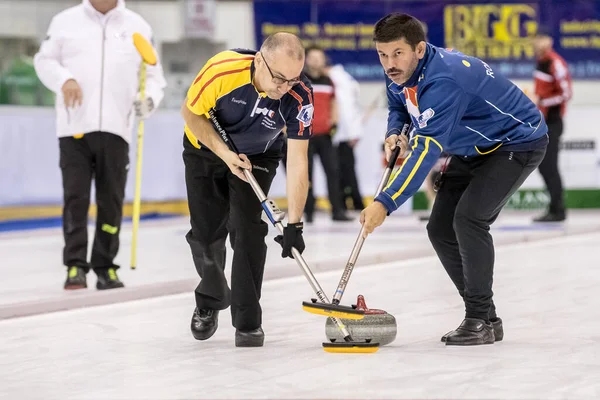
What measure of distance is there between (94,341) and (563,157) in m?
9.84

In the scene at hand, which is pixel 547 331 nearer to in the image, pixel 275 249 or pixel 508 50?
pixel 275 249

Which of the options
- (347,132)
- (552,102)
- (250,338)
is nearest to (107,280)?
(250,338)

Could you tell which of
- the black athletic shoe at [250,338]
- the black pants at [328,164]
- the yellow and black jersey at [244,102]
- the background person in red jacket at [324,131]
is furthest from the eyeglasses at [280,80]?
the black pants at [328,164]

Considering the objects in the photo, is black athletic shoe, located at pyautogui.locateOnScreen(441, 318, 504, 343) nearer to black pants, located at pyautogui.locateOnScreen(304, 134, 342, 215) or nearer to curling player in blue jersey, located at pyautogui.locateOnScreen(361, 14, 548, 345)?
curling player in blue jersey, located at pyautogui.locateOnScreen(361, 14, 548, 345)

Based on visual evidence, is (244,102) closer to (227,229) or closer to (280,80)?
(280,80)

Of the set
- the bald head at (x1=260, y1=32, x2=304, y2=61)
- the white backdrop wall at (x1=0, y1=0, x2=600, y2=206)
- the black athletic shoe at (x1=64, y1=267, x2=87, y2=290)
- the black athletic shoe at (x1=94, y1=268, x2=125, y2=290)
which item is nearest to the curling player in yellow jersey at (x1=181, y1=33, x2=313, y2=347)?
the bald head at (x1=260, y1=32, x2=304, y2=61)

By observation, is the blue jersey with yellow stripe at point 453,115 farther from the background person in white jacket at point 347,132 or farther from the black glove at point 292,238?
the background person in white jacket at point 347,132

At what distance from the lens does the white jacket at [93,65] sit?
757 cm

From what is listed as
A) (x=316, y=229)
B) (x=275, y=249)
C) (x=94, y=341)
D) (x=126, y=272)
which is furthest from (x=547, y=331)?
(x=316, y=229)

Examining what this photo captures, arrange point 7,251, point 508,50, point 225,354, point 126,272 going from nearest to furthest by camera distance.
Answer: point 225,354 < point 126,272 < point 7,251 < point 508,50

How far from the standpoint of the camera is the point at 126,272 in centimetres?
861

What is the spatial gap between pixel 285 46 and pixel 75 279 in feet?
9.59

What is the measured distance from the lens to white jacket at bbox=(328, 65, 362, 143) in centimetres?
1457

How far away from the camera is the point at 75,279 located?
7.55m
